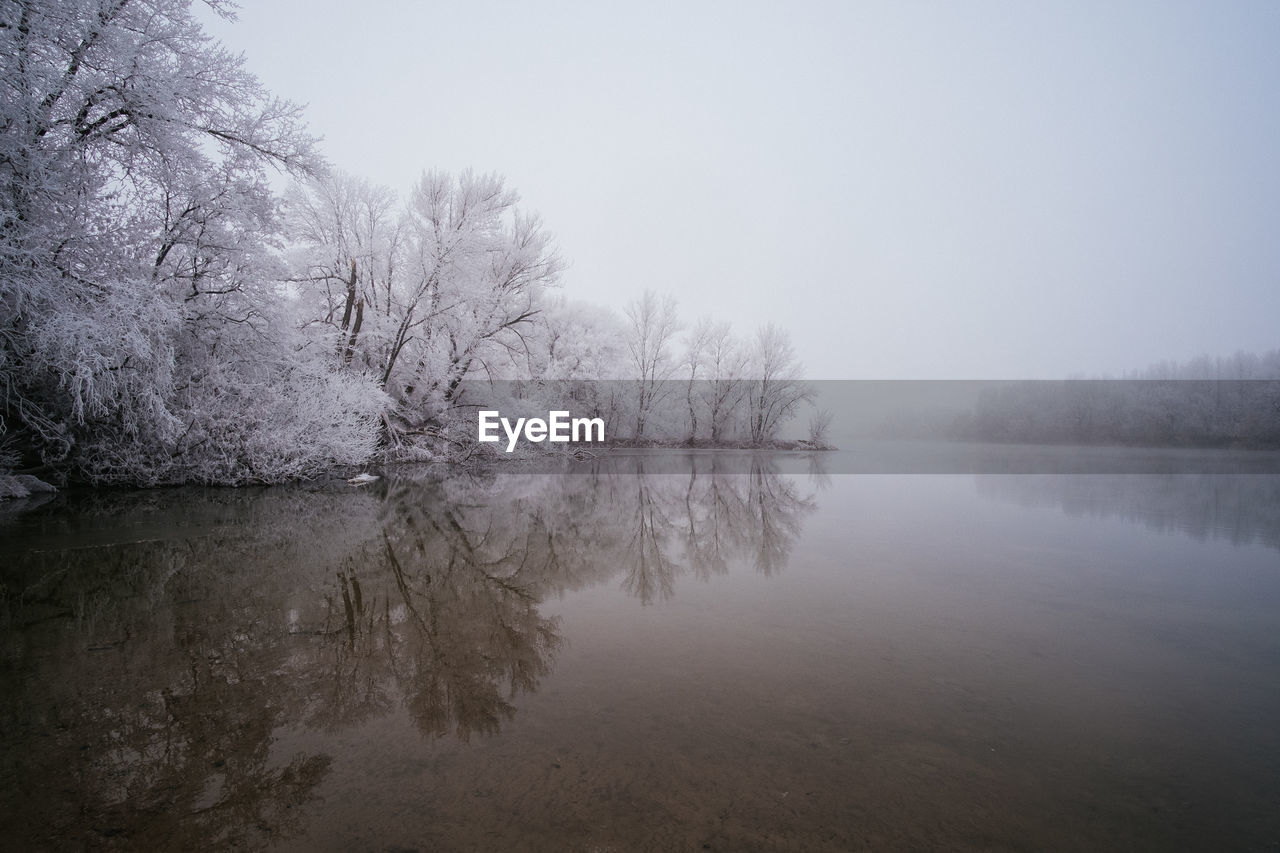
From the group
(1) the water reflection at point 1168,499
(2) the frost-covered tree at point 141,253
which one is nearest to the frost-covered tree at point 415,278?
(2) the frost-covered tree at point 141,253

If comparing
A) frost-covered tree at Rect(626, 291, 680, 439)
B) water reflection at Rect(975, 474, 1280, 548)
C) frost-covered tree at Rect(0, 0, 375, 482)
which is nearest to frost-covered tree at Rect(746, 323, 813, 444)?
frost-covered tree at Rect(626, 291, 680, 439)

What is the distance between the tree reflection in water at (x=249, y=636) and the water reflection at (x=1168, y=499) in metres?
6.18

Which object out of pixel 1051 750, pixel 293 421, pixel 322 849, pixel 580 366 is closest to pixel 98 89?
pixel 293 421

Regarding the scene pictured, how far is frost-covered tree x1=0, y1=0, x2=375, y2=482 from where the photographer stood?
25.2 ft

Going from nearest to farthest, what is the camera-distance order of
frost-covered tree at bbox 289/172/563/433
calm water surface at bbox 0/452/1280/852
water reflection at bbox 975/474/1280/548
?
calm water surface at bbox 0/452/1280/852 < water reflection at bbox 975/474/1280/548 < frost-covered tree at bbox 289/172/563/433

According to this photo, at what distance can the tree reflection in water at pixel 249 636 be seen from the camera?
6.57 ft

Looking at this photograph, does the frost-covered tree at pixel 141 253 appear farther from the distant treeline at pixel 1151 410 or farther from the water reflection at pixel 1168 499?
the distant treeline at pixel 1151 410

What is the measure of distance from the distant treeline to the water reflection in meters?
36.6

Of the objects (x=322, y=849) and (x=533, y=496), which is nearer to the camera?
(x=322, y=849)

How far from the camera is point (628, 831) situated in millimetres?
1821

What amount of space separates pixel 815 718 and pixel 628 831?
1136 mm

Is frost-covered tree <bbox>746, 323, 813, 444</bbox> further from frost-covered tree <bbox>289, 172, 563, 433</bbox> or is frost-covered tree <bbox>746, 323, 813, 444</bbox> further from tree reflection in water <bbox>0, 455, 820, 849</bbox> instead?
tree reflection in water <bbox>0, 455, 820, 849</bbox>

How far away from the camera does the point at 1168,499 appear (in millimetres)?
11695

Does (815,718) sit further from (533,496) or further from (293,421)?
(293,421)
